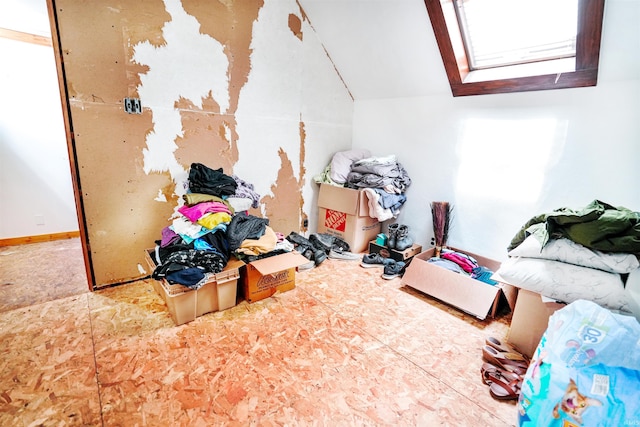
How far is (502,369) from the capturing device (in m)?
1.66

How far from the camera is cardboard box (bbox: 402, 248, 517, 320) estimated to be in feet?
7.07

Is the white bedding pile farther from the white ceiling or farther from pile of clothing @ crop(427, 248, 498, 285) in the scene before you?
the white ceiling

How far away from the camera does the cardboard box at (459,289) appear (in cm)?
216

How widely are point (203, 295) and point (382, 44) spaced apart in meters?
2.75

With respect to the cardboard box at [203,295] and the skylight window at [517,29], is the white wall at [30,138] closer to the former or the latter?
Answer: the cardboard box at [203,295]

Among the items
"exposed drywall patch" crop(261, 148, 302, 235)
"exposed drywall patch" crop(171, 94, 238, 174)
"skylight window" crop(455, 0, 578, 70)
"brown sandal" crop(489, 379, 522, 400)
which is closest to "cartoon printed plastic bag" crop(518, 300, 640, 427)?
"brown sandal" crop(489, 379, 522, 400)

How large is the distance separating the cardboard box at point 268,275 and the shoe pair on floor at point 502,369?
4.43 feet

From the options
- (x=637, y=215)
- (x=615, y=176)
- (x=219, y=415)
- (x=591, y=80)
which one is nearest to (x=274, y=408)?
(x=219, y=415)

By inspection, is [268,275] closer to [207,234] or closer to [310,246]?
[207,234]

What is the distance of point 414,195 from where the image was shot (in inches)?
130

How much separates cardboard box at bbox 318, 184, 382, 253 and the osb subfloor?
88 centimetres

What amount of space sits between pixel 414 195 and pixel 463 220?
1.95 ft

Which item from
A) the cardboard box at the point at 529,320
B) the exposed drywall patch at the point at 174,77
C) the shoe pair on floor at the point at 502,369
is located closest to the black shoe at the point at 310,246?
the exposed drywall patch at the point at 174,77

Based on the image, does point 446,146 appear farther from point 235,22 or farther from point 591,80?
point 235,22
